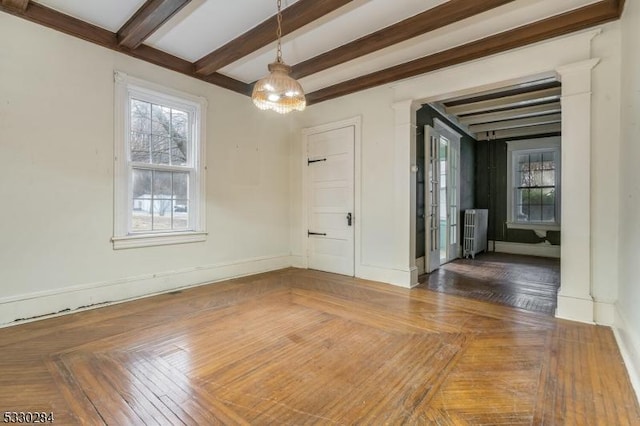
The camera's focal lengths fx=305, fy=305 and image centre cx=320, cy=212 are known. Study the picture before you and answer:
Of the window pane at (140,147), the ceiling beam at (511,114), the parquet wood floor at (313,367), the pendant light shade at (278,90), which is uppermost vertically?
the ceiling beam at (511,114)

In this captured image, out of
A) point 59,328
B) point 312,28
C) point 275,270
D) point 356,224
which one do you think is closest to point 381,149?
point 356,224

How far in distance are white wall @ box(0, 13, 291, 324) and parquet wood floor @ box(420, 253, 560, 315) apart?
11.3 ft

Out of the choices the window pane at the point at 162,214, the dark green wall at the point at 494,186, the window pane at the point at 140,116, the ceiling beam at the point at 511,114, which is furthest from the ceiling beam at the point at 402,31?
the dark green wall at the point at 494,186

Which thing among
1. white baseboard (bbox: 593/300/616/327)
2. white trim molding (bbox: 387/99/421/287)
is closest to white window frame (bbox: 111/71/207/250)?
A: white trim molding (bbox: 387/99/421/287)

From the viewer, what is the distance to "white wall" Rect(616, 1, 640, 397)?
6.91 ft

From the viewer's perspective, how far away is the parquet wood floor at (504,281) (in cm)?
361

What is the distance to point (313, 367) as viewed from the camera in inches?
82.0

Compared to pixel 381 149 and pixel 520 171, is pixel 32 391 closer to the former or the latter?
pixel 381 149

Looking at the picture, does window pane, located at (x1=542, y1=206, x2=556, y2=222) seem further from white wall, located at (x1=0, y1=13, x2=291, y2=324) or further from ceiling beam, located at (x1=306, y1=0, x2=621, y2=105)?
white wall, located at (x1=0, y1=13, x2=291, y2=324)

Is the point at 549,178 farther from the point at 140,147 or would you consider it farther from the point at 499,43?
the point at 140,147

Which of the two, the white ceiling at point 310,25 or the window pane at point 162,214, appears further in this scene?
the window pane at point 162,214

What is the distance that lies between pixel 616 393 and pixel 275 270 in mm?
4116

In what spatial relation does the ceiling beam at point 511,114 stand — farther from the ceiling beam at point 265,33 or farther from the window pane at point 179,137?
the window pane at point 179,137

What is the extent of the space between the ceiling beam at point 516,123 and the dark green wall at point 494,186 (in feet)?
2.44
